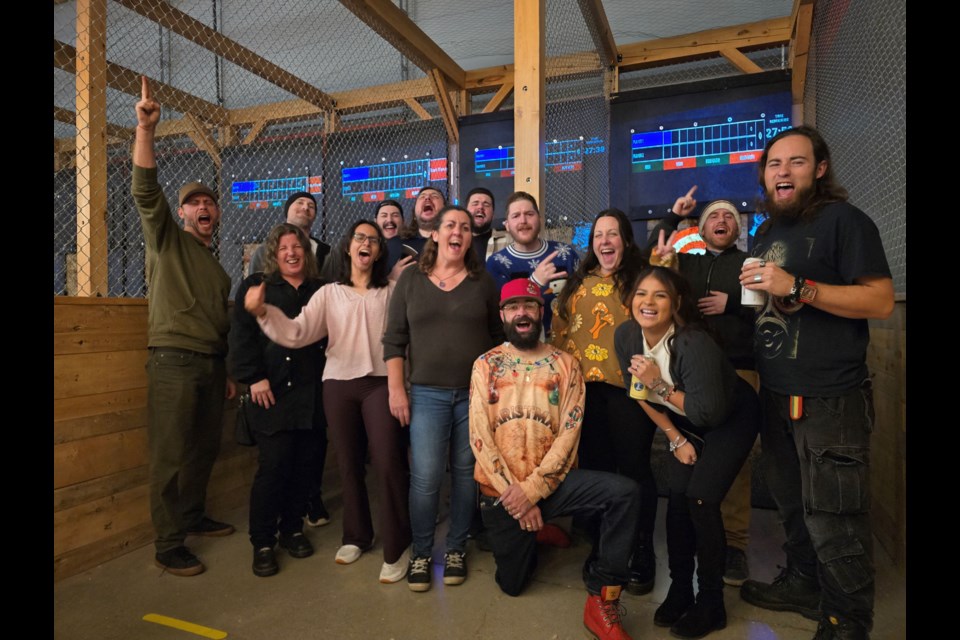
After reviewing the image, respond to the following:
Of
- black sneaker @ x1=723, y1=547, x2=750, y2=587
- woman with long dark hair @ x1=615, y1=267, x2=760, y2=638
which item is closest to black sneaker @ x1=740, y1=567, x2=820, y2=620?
black sneaker @ x1=723, y1=547, x2=750, y2=587

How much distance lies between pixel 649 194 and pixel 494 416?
9.20ft

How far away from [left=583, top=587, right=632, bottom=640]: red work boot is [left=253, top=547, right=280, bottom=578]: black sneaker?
1.38 meters

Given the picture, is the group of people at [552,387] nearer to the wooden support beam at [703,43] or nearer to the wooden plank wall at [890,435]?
the wooden plank wall at [890,435]

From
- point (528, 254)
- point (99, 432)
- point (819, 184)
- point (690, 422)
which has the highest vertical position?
point (819, 184)

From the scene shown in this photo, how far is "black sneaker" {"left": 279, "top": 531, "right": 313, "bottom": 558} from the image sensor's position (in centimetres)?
275

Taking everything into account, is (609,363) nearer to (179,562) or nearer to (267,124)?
(179,562)

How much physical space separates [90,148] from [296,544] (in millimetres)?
2101

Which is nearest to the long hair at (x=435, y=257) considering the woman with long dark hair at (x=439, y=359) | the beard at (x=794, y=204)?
the woman with long dark hair at (x=439, y=359)

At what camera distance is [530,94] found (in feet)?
10.2

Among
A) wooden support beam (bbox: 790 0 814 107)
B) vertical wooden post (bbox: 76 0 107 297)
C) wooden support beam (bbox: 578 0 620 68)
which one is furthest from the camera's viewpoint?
wooden support beam (bbox: 578 0 620 68)

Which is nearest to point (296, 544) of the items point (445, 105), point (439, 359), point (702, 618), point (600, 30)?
point (439, 359)

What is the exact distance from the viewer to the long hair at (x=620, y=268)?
2.43 metres

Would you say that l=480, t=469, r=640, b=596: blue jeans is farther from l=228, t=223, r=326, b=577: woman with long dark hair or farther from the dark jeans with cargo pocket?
l=228, t=223, r=326, b=577: woman with long dark hair

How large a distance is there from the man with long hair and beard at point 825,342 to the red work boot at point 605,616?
62 centimetres
